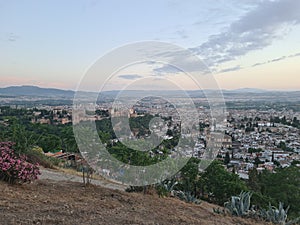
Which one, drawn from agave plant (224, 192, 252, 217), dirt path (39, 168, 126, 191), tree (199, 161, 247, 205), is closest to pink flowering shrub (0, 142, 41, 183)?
dirt path (39, 168, 126, 191)

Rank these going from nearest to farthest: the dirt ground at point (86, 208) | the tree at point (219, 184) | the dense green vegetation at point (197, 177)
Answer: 1. the dirt ground at point (86, 208)
2. the dense green vegetation at point (197, 177)
3. the tree at point (219, 184)

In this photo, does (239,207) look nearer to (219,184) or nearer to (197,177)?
(219,184)

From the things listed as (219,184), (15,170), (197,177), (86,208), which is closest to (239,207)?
(86,208)

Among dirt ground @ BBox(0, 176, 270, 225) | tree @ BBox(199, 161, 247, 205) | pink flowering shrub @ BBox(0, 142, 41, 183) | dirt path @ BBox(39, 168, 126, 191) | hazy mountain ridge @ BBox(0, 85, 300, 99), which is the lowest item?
tree @ BBox(199, 161, 247, 205)

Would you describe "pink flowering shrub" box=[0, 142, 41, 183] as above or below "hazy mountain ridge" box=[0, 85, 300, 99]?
below

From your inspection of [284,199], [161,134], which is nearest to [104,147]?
[161,134]

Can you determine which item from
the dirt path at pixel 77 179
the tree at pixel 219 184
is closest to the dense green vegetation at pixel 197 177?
the tree at pixel 219 184

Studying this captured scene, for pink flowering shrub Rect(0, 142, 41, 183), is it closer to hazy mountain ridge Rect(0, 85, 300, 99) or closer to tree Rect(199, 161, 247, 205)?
hazy mountain ridge Rect(0, 85, 300, 99)

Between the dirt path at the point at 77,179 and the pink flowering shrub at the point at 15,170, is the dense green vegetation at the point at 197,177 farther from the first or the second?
the pink flowering shrub at the point at 15,170

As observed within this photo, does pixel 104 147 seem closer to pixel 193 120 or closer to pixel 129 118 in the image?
pixel 129 118

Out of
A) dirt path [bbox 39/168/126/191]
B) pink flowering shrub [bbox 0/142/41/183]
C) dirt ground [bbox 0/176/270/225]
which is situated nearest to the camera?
dirt ground [bbox 0/176/270/225]
